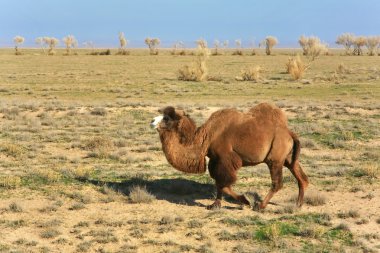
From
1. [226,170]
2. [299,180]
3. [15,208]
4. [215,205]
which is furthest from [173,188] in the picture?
[15,208]

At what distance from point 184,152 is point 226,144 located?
0.74 metres

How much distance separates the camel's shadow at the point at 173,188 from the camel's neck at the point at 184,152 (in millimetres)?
1080

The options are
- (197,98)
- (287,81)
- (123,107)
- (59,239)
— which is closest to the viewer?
(59,239)

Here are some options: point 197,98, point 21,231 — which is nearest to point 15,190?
point 21,231

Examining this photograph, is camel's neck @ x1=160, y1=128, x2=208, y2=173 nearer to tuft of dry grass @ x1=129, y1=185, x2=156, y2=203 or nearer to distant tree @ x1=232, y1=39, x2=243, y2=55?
tuft of dry grass @ x1=129, y1=185, x2=156, y2=203

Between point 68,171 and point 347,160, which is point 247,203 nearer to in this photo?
point 68,171

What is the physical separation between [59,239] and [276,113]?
432 cm

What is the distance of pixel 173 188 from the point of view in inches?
432

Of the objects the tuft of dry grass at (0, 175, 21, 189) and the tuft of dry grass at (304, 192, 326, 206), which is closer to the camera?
the tuft of dry grass at (304, 192, 326, 206)

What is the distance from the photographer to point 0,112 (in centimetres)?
2256

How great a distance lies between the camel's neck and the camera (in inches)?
357

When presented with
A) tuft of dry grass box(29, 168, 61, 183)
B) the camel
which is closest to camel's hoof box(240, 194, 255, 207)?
the camel

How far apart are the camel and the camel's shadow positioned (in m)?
1.06

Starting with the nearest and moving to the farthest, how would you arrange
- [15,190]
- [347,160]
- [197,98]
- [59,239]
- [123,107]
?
[59,239] → [15,190] → [347,160] → [123,107] → [197,98]
